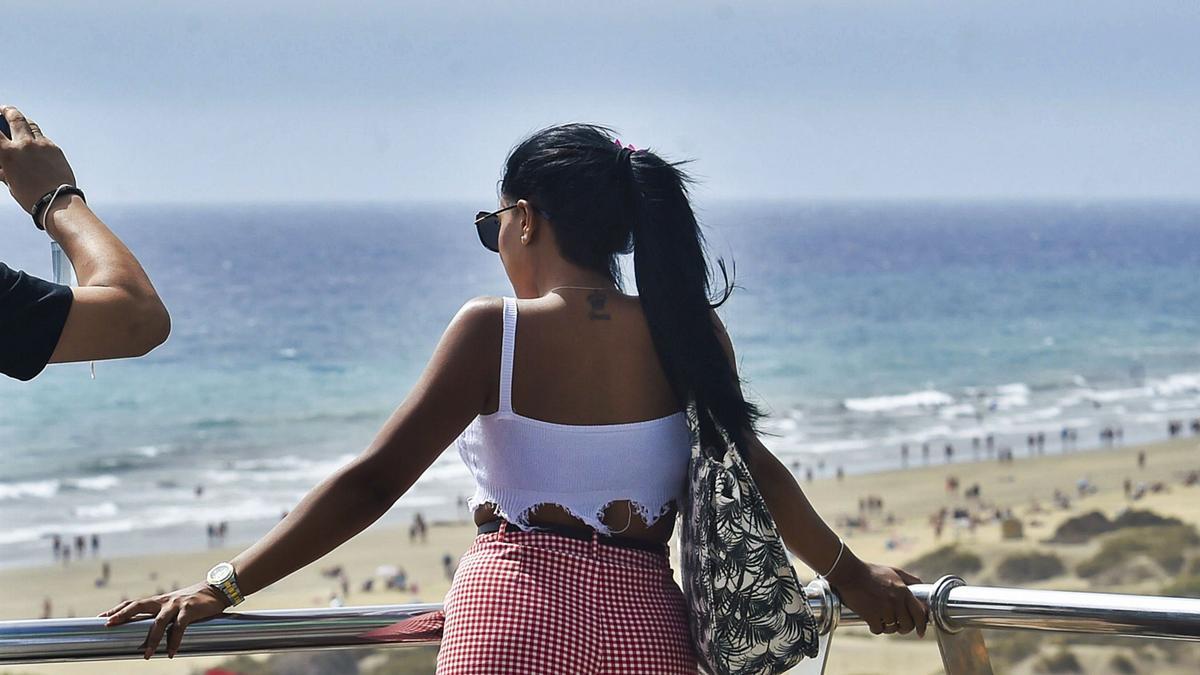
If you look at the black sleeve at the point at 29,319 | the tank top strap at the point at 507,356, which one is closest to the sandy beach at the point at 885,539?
the tank top strap at the point at 507,356

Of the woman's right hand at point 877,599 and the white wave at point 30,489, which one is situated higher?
the woman's right hand at point 877,599

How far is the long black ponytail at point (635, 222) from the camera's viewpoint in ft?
5.98

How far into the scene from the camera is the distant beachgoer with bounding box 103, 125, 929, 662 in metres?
1.71

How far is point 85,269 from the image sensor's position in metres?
1.46

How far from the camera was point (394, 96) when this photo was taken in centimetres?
7988

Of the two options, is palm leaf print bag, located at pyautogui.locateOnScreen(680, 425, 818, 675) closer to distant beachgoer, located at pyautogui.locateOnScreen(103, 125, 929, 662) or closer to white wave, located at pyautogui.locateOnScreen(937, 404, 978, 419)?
distant beachgoer, located at pyautogui.locateOnScreen(103, 125, 929, 662)

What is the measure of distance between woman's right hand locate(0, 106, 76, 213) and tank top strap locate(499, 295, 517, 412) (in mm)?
558

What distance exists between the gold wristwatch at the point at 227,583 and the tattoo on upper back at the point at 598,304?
58cm

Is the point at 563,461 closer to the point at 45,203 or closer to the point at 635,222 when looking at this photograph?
the point at 635,222

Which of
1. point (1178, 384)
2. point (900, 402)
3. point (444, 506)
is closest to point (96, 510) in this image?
point (444, 506)

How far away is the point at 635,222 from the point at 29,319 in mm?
826

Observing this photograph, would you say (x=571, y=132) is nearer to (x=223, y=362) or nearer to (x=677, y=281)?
(x=677, y=281)

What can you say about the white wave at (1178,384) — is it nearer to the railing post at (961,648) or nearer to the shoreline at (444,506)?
the shoreline at (444,506)

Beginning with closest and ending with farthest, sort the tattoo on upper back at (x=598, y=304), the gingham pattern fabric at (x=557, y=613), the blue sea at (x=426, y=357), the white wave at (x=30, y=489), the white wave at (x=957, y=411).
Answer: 1. the gingham pattern fabric at (x=557, y=613)
2. the tattoo on upper back at (x=598, y=304)
3. the white wave at (x=30, y=489)
4. the blue sea at (x=426, y=357)
5. the white wave at (x=957, y=411)
